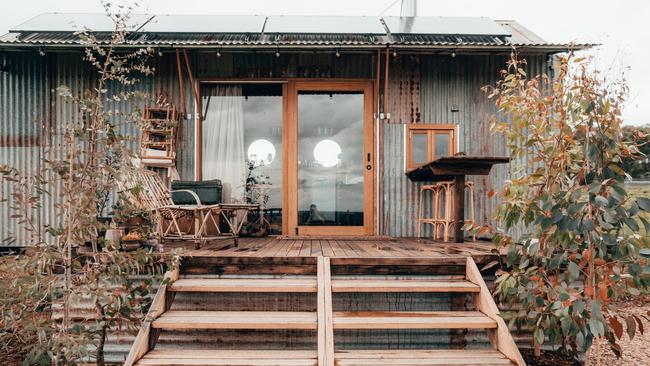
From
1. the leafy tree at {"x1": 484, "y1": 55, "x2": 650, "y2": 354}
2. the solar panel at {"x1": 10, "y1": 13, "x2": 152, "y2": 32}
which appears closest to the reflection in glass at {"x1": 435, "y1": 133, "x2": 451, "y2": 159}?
the leafy tree at {"x1": 484, "y1": 55, "x2": 650, "y2": 354}

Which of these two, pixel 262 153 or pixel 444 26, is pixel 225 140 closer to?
pixel 262 153

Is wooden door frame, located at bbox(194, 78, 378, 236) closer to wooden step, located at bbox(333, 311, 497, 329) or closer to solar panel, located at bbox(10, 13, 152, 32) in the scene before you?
solar panel, located at bbox(10, 13, 152, 32)

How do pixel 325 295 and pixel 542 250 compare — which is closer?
pixel 542 250

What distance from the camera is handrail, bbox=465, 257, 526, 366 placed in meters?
2.56

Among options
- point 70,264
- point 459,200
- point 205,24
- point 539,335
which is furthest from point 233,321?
point 205,24

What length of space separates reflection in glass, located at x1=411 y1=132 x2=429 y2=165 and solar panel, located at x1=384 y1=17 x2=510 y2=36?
1.44 m

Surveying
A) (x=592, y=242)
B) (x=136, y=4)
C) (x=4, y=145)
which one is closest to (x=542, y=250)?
(x=592, y=242)

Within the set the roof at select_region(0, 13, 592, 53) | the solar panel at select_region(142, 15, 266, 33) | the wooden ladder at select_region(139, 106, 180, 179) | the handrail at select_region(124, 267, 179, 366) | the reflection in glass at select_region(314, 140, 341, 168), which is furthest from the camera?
the reflection in glass at select_region(314, 140, 341, 168)

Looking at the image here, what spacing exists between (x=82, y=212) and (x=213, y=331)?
146 centimetres

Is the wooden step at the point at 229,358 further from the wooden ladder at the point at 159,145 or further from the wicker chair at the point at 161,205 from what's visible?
the wooden ladder at the point at 159,145

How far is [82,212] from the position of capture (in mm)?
2357

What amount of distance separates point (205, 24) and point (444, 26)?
346 cm

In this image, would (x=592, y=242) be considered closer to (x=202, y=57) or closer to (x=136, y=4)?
(x=136, y=4)

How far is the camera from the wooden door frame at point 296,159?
557 cm
